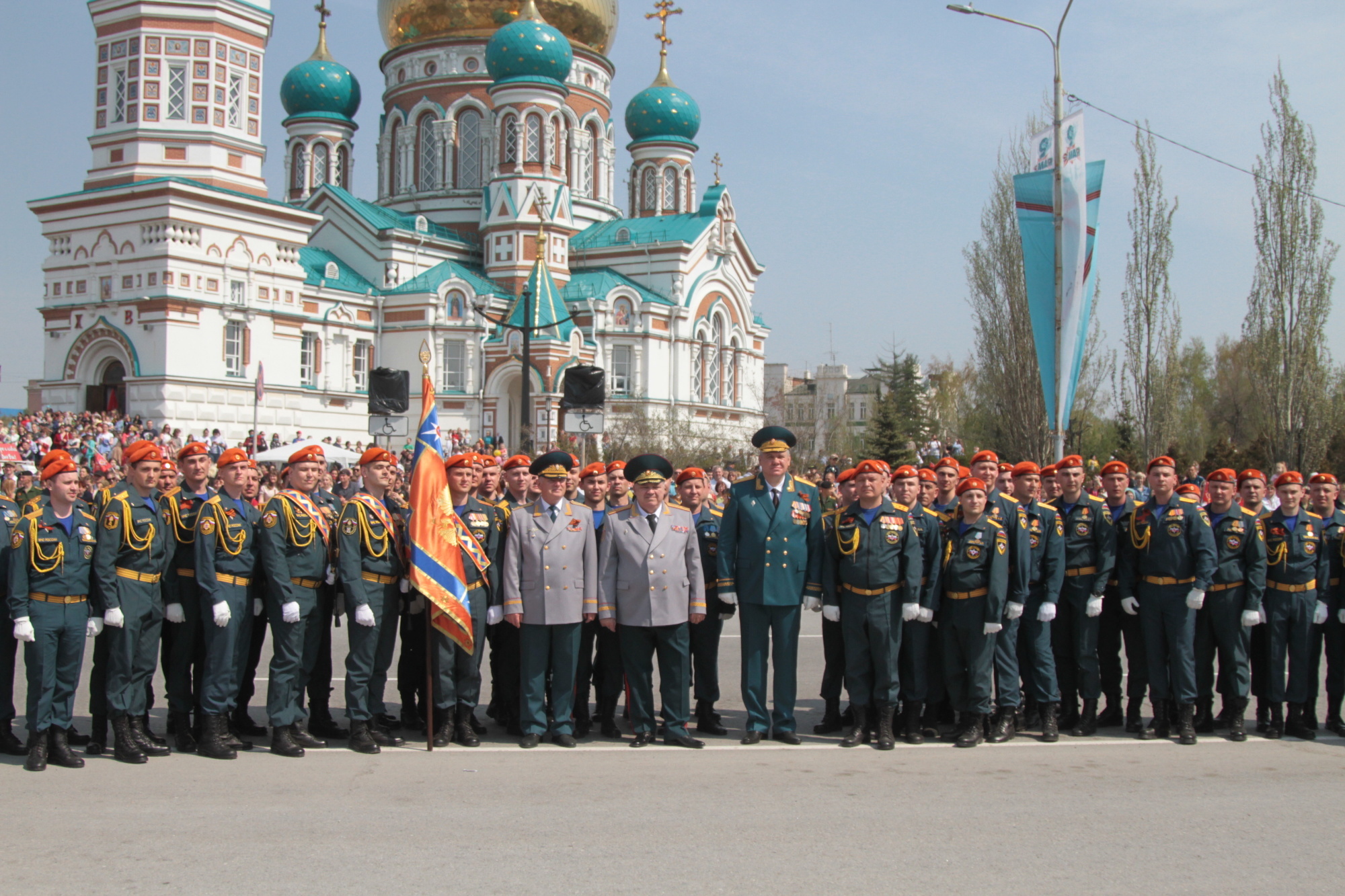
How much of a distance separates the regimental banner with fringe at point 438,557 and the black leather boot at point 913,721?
297 centimetres

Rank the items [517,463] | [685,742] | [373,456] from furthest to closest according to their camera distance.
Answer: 1. [517,463]
2. [373,456]
3. [685,742]

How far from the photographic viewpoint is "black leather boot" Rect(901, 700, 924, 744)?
297 inches

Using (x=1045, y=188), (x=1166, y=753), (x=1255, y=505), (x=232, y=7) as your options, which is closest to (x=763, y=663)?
(x=1166, y=753)

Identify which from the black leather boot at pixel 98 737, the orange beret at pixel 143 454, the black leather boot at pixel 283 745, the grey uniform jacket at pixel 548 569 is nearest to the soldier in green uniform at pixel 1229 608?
the grey uniform jacket at pixel 548 569

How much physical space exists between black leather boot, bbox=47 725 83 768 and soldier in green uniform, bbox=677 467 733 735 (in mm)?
3864

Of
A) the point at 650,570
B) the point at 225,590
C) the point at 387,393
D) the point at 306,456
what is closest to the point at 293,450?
the point at 387,393

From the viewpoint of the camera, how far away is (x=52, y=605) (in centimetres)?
666

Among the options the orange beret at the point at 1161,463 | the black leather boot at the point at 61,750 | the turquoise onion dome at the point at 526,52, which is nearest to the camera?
the black leather boot at the point at 61,750

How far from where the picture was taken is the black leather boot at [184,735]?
707cm

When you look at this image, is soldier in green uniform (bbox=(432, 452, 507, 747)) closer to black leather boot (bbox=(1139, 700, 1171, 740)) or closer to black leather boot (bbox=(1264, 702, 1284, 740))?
black leather boot (bbox=(1139, 700, 1171, 740))

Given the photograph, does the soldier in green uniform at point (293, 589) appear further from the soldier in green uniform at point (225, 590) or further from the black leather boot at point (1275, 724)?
the black leather boot at point (1275, 724)

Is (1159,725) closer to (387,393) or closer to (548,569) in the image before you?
(548,569)

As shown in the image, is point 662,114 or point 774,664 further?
point 662,114

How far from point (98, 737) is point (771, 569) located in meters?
4.39
